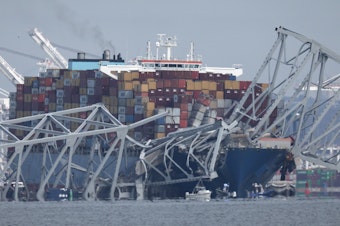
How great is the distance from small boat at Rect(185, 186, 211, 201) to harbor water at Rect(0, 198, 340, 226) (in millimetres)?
754

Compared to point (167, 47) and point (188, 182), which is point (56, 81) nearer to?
point (167, 47)

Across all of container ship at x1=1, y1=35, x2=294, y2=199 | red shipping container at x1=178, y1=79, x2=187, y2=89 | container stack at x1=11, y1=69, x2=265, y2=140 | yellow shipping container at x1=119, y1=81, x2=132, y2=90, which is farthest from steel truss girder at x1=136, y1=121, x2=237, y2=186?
yellow shipping container at x1=119, y1=81, x2=132, y2=90

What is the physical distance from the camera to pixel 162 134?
14025 centimetres

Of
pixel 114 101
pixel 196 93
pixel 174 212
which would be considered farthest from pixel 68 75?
pixel 174 212

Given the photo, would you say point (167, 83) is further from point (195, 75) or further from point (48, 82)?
point (48, 82)

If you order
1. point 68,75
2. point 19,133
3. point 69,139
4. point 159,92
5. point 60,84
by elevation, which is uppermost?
point 68,75

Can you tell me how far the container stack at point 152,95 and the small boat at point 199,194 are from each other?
875cm

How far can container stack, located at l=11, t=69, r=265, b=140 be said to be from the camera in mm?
140625

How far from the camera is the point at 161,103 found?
142500 mm

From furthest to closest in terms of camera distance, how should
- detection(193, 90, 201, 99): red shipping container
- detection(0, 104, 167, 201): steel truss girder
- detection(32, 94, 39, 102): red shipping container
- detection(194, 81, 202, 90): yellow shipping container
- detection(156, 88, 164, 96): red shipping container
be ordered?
detection(32, 94, 39, 102): red shipping container < detection(194, 81, 202, 90): yellow shipping container < detection(156, 88, 164, 96): red shipping container < detection(193, 90, 201, 99): red shipping container < detection(0, 104, 167, 201): steel truss girder

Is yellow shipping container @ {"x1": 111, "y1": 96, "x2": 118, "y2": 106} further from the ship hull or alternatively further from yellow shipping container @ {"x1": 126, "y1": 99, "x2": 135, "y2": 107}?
the ship hull

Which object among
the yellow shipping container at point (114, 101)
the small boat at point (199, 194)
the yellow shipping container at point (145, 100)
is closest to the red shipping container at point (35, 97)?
the yellow shipping container at point (114, 101)

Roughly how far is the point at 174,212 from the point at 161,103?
27278mm

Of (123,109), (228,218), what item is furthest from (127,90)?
(228,218)
